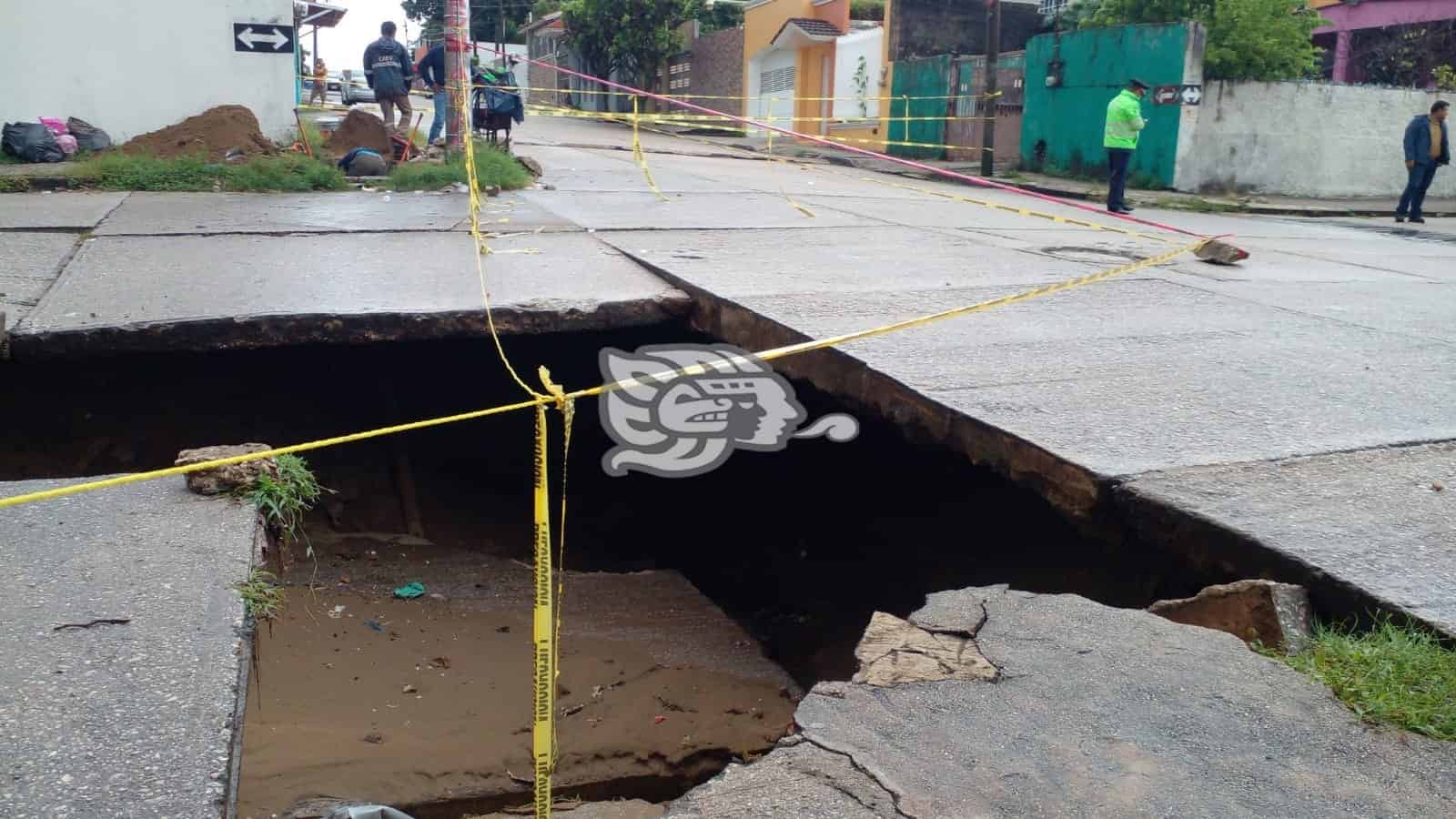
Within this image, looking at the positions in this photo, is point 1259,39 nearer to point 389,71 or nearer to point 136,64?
point 389,71

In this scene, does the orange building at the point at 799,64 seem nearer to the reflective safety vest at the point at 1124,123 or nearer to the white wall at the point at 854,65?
the white wall at the point at 854,65

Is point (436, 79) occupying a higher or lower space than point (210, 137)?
higher

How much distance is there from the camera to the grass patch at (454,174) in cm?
1044

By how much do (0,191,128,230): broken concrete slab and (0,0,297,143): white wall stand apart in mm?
2150

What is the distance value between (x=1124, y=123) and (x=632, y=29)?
20977 millimetres

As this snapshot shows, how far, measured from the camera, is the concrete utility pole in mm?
10648

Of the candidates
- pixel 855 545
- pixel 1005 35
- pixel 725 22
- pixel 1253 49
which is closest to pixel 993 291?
pixel 855 545

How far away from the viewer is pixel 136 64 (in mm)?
11359

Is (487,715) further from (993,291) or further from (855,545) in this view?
(993,291)

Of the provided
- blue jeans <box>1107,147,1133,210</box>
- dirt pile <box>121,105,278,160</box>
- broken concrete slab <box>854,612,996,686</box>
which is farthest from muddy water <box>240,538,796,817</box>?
blue jeans <box>1107,147,1133,210</box>

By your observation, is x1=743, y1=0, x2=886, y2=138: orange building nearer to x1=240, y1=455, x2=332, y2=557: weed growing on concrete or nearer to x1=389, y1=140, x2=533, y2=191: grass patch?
x1=389, y1=140, x2=533, y2=191: grass patch

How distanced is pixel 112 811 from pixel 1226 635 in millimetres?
2274

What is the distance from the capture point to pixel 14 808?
199 centimetres

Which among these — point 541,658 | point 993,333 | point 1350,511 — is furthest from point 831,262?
point 541,658
